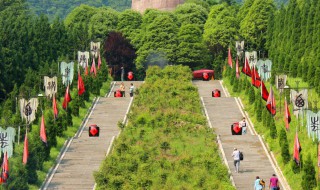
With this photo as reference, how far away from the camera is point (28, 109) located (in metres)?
62.0

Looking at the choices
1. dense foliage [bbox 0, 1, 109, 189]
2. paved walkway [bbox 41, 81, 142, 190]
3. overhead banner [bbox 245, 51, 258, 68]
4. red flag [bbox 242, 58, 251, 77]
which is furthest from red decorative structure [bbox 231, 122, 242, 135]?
overhead banner [bbox 245, 51, 258, 68]

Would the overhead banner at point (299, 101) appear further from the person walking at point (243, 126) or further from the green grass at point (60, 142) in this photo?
the green grass at point (60, 142)

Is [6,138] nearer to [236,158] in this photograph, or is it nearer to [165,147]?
[165,147]

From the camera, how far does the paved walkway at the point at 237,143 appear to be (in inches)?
2235

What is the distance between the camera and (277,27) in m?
92.1

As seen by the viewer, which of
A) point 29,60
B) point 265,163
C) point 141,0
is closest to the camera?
point 265,163

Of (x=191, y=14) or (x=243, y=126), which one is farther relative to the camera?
(x=191, y=14)

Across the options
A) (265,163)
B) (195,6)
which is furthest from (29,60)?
(265,163)

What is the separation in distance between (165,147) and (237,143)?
5783mm

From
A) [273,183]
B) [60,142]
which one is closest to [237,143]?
[60,142]

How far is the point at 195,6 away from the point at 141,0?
47.0 ft

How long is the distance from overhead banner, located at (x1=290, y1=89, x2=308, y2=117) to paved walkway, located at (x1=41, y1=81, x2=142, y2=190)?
9.15m

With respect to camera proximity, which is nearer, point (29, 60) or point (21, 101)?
point (21, 101)

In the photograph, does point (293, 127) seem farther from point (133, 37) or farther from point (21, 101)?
point (133, 37)
